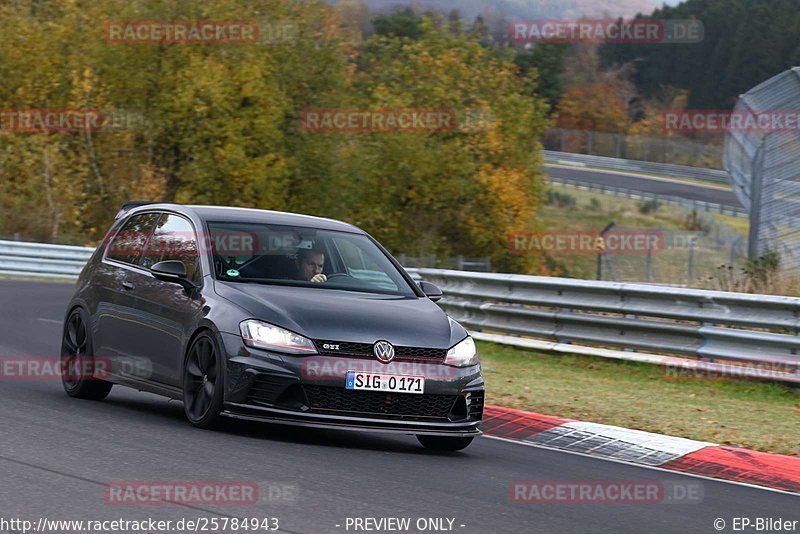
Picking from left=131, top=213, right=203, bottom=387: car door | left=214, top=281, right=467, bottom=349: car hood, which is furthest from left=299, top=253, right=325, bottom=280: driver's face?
left=131, top=213, right=203, bottom=387: car door

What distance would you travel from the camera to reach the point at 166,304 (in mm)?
9523

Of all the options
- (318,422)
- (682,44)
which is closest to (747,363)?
(318,422)

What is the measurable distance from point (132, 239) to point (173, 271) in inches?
59.9

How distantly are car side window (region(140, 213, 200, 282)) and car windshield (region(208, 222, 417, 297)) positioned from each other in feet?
0.59

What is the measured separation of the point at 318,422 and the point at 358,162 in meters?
43.2

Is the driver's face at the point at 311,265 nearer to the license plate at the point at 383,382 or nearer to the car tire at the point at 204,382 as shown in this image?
the car tire at the point at 204,382

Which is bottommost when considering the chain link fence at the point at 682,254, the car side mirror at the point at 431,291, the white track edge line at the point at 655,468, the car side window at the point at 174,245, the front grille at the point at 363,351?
the chain link fence at the point at 682,254

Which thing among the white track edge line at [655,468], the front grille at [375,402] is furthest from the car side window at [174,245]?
the white track edge line at [655,468]

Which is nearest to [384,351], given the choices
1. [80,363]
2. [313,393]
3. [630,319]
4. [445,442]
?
[313,393]

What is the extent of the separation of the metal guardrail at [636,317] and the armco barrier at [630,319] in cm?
1

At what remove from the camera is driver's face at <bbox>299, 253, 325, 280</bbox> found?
9.52 meters

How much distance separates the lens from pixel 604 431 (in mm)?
10492

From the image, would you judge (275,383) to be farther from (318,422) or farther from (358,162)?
(358,162)

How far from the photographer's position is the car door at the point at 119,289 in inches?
397
